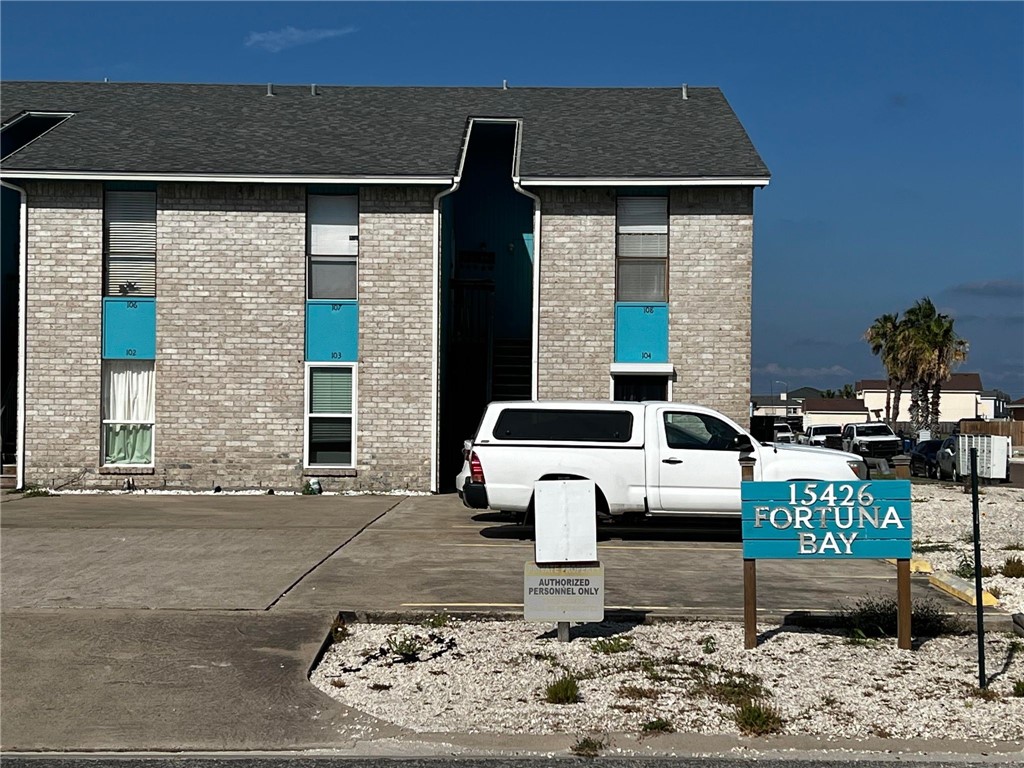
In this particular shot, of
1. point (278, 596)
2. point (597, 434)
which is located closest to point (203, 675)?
point (278, 596)

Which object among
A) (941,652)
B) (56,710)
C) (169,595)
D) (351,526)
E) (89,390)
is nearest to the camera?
(56,710)

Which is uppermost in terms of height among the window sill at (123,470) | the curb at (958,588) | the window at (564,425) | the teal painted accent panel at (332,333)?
the teal painted accent panel at (332,333)

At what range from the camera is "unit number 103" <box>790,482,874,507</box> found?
871cm

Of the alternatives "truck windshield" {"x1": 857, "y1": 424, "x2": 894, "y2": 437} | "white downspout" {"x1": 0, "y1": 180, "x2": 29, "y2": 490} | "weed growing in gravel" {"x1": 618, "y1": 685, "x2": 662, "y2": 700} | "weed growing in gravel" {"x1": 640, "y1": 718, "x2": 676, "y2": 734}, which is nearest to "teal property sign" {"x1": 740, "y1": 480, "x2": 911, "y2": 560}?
"weed growing in gravel" {"x1": 618, "y1": 685, "x2": 662, "y2": 700}

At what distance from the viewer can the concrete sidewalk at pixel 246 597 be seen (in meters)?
6.99

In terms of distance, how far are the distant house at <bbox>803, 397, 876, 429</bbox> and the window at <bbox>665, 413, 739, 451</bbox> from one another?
3841 inches

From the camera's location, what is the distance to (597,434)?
15.1m

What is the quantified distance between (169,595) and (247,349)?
11999 mm

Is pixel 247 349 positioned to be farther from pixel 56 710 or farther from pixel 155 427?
pixel 56 710

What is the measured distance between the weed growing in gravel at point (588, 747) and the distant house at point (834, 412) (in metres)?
106

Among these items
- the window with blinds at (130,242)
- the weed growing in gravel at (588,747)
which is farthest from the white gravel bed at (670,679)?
the window with blinds at (130,242)

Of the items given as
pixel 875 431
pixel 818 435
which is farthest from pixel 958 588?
pixel 818 435

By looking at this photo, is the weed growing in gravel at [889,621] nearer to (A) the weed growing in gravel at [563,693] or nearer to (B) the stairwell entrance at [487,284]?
(A) the weed growing in gravel at [563,693]

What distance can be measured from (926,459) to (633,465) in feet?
86.7
